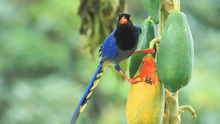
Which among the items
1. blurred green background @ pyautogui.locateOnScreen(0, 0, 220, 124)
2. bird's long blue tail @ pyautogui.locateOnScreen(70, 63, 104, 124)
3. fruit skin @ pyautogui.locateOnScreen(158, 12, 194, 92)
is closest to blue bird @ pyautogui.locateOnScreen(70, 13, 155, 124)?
bird's long blue tail @ pyautogui.locateOnScreen(70, 63, 104, 124)

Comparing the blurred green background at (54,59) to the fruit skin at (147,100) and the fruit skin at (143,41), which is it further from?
the fruit skin at (147,100)

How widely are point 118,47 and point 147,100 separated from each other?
1.24 ft

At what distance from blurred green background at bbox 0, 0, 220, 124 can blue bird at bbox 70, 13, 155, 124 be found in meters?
2.12

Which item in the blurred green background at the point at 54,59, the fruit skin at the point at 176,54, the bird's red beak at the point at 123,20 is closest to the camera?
the fruit skin at the point at 176,54

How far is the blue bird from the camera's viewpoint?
109 centimetres

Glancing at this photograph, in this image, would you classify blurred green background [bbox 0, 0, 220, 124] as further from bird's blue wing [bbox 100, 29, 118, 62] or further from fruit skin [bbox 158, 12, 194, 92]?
fruit skin [bbox 158, 12, 194, 92]

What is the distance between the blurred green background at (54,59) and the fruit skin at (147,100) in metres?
2.43

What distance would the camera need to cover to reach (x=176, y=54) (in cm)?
88

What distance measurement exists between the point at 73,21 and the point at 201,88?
2.00 m

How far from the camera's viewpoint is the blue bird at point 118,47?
109cm

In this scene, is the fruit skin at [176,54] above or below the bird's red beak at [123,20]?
below

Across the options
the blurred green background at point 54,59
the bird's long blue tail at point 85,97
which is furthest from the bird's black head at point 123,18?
the blurred green background at point 54,59

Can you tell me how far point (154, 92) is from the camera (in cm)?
96

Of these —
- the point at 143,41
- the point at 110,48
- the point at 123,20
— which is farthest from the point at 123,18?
the point at 110,48
